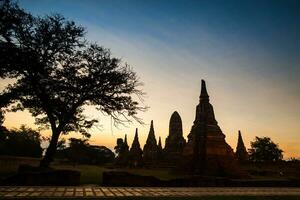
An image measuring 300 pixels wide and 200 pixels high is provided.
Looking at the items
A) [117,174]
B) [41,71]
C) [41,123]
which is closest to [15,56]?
[41,71]

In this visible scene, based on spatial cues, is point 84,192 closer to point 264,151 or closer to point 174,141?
point 174,141

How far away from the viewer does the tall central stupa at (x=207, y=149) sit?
97.5 feet

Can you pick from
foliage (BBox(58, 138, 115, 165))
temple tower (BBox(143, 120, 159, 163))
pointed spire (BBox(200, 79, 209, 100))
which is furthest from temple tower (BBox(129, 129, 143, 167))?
pointed spire (BBox(200, 79, 209, 100))

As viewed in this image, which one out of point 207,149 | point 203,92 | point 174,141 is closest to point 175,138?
point 174,141

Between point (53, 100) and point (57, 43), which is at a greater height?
point (57, 43)

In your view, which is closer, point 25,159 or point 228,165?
point 228,165

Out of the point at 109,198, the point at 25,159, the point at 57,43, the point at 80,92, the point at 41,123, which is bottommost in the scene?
the point at 109,198

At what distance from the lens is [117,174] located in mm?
18781

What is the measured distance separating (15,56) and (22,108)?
4666mm

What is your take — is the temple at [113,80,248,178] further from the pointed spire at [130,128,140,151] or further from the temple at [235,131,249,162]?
the temple at [235,131,249,162]

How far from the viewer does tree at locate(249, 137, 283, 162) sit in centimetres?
7162

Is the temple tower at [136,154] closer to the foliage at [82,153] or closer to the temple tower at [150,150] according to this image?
the temple tower at [150,150]

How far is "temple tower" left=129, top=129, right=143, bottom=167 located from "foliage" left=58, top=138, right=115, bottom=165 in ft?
46.1

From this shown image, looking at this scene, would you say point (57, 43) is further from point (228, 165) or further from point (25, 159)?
point (228, 165)
